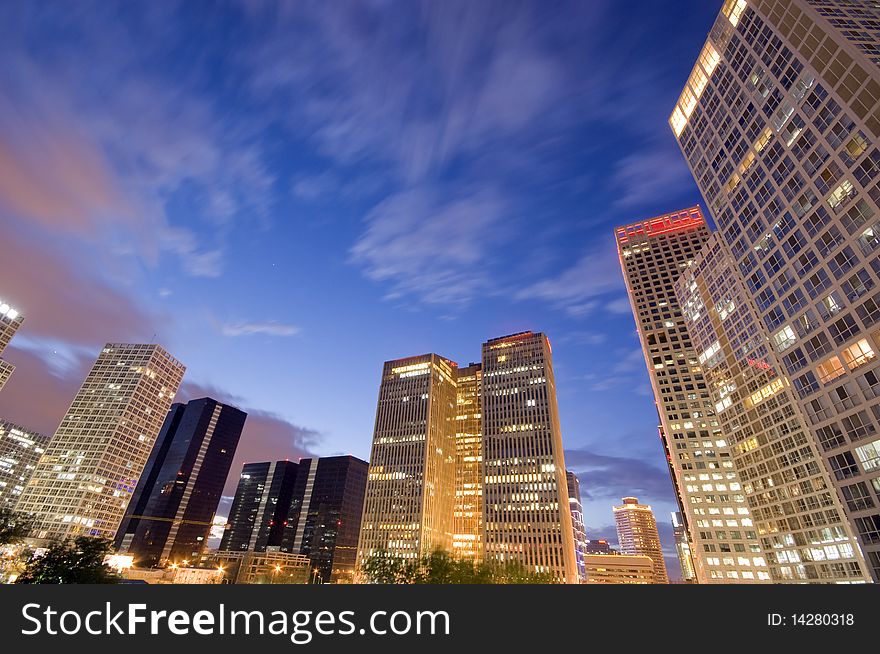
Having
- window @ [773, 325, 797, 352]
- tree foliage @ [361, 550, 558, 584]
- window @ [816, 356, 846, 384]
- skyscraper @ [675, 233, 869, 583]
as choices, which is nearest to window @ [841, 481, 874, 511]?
window @ [816, 356, 846, 384]

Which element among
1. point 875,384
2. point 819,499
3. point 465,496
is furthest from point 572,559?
point 875,384

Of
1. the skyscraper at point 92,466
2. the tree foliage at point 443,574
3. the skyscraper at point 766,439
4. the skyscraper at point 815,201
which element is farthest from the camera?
the skyscraper at point 92,466

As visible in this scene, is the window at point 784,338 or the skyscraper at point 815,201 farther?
the window at point 784,338

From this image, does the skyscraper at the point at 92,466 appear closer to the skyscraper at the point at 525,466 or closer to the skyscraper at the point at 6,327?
the skyscraper at the point at 6,327

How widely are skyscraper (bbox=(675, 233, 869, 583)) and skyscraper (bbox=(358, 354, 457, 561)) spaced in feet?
321

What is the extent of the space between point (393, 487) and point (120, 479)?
119 metres

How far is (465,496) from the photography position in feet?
648

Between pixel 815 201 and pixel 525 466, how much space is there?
132699 mm

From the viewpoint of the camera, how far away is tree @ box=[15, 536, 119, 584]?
238 feet

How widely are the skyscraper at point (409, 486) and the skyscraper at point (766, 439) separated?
321ft

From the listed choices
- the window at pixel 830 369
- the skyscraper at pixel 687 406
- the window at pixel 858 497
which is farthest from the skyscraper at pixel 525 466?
the window at pixel 830 369

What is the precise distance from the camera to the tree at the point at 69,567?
2859 inches

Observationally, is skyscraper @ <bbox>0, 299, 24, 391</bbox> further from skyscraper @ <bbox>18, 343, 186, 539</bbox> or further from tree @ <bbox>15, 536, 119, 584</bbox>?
tree @ <bbox>15, 536, 119, 584</bbox>

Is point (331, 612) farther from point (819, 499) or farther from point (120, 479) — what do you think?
point (120, 479)
